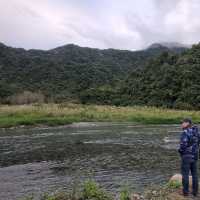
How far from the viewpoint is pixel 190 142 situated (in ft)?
43.6

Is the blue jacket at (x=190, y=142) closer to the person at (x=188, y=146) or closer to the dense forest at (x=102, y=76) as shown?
the person at (x=188, y=146)

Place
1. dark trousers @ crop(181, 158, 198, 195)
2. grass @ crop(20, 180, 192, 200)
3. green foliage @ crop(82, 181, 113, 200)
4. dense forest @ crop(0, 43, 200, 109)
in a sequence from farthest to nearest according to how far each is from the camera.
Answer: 1. dense forest @ crop(0, 43, 200, 109)
2. dark trousers @ crop(181, 158, 198, 195)
3. green foliage @ crop(82, 181, 113, 200)
4. grass @ crop(20, 180, 192, 200)

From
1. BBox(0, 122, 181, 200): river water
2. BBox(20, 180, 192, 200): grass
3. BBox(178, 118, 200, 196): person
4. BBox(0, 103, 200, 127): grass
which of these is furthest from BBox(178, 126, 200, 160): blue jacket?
BBox(0, 103, 200, 127): grass

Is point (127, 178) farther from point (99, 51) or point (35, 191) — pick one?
point (99, 51)

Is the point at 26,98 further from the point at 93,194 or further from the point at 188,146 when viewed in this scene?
the point at 188,146

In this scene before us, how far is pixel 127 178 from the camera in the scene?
717 inches

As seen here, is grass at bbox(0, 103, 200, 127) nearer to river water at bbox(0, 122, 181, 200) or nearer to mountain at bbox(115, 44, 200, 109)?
river water at bbox(0, 122, 181, 200)

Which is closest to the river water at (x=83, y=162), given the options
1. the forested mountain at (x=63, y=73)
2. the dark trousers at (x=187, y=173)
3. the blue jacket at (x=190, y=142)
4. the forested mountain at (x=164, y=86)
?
the dark trousers at (x=187, y=173)

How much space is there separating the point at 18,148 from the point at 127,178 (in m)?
13.9

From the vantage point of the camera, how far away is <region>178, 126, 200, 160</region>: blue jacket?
1325 centimetres

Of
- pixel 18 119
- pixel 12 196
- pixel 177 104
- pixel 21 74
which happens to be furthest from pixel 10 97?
pixel 12 196

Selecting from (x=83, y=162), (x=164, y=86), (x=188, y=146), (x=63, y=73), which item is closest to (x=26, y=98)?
(x=164, y=86)

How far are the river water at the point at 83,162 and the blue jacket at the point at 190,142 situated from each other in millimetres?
3197

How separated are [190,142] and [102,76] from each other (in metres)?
125
